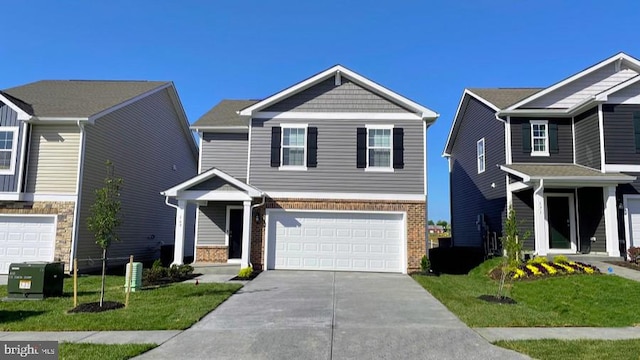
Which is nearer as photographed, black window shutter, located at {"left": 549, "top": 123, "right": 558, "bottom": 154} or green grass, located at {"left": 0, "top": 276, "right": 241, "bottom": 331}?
green grass, located at {"left": 0, "top": 276, "right": 241, "bottom": 331}

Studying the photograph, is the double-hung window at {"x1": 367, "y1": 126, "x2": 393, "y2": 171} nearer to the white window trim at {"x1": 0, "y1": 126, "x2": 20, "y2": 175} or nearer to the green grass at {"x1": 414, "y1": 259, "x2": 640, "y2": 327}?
the green grass at {"x1": 414, "y1": 259, "x2": 640, "y2": 327}

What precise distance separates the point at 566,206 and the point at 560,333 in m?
10.2

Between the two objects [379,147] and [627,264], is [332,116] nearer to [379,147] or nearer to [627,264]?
[379,147]

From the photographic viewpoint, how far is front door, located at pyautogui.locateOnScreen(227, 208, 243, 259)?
1614 cm

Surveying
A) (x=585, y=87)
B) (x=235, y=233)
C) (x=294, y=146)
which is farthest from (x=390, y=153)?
(x=585, y=87)

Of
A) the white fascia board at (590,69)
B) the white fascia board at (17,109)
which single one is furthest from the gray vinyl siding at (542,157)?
the white fascia board at (17,109)

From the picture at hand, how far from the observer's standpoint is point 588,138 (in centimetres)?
1538

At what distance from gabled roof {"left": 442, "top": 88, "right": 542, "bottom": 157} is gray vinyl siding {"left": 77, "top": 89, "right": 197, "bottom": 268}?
14.4 m

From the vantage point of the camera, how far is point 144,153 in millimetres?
18719

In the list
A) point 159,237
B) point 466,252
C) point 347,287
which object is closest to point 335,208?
point 347,287

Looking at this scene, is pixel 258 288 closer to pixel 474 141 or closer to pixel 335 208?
pixel 335 208

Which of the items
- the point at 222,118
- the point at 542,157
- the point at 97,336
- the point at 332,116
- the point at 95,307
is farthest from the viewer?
the point at 222,118

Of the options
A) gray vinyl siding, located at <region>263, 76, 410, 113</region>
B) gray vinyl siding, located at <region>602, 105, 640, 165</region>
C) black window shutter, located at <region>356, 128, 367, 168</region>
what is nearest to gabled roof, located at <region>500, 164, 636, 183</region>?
gray vinyl siding, located at <region>602, 105, 640, 165</region>

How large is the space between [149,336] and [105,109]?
11.5 m
